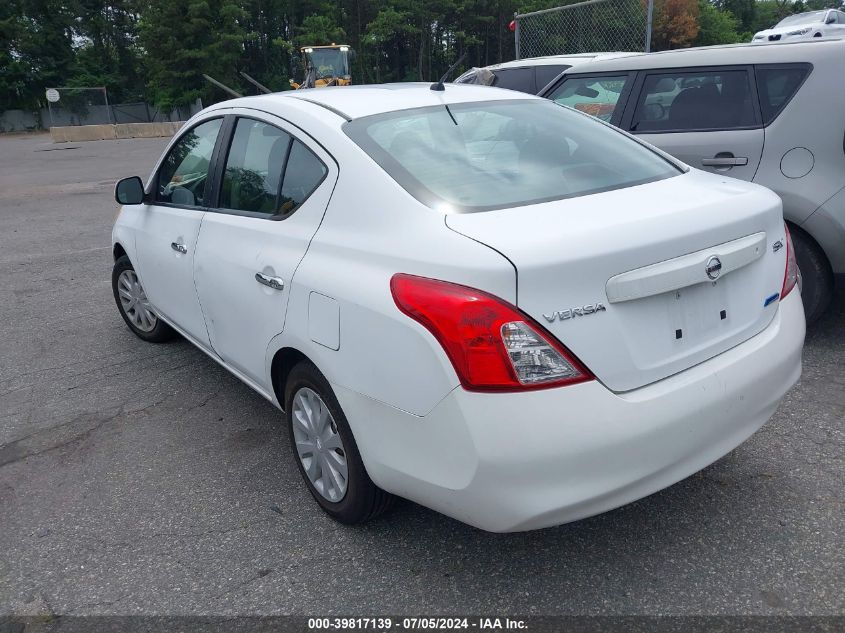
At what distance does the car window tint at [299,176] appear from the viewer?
2.85 m

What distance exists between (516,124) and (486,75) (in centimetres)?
642

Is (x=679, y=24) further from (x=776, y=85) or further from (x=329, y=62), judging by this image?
(x=776, y=85)

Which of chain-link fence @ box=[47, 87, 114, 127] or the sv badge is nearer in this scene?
the sv badge

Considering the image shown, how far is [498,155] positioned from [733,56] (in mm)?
2664

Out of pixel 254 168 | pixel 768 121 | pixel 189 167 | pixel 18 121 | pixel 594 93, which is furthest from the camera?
pixel 18 121

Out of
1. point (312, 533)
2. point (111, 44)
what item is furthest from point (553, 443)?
point (111, 44)

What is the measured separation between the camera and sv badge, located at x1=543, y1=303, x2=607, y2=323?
207 centimetres

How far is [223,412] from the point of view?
13.0 ft

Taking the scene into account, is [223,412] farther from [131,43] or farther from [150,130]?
[131,43]

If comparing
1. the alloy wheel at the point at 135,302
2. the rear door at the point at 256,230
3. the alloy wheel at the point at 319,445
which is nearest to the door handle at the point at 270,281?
the rear door at the point at 256,230

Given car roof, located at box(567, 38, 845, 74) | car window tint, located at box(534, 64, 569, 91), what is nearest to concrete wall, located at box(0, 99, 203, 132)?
car window tint, located at box(534, 64, 569, 91)

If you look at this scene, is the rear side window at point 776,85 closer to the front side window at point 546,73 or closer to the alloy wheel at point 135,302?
the alloy wheel at point 135,302

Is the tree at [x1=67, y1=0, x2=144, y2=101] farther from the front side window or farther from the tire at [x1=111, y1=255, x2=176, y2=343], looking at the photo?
the tire at [x1=111, y1=255, x2=176, y2=343]

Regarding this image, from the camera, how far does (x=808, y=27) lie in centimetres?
1482
